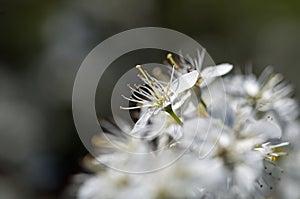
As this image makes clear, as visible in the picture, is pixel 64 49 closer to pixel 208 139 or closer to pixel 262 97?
pixel 262 97

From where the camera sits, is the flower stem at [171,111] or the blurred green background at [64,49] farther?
the blurred green background at [64,49]

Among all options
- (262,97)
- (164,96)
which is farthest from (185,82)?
(262,97)

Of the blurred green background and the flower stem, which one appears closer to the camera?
the flower stem

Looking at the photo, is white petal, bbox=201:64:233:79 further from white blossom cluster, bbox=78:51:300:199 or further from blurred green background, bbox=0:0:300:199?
blurred green background, bbox=0:0:300:199

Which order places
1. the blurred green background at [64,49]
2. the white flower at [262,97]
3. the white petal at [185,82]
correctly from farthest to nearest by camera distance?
the blurred green background at [64,49] < the white flower at [262,97] < the white petal at [185,82]

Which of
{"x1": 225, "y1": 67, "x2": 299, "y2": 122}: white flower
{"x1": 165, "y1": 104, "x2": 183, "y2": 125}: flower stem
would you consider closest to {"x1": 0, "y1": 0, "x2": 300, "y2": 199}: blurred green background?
{"x1": 225, "y1": 67, "x2": 299, "y2": 122}: white flower

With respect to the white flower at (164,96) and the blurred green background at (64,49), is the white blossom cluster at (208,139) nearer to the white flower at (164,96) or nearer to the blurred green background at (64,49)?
the white flower at (164,96)

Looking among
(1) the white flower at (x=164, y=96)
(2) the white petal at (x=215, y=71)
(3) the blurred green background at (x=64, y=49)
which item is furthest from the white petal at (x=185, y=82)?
(3) the blurred green background at (x=64, y=49)
